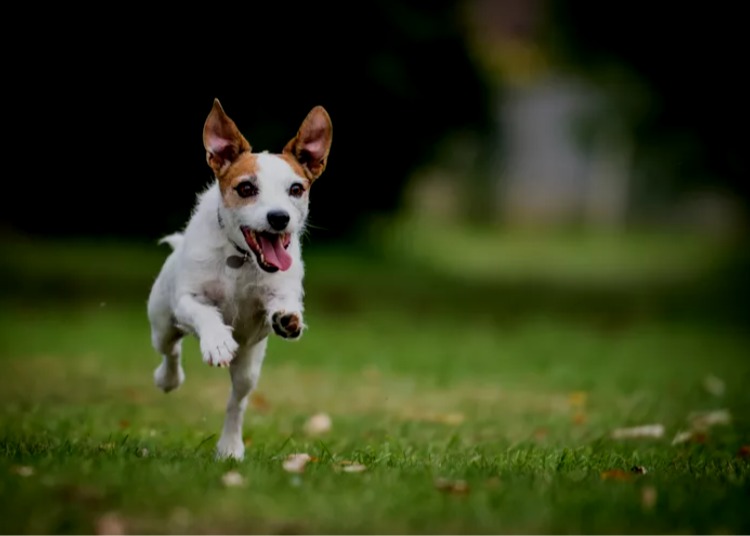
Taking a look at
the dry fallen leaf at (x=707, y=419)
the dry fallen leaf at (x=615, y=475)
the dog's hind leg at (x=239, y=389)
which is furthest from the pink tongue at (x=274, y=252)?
the dry fallen leaf at (x=707, y=419)

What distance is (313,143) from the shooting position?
23.6 ft

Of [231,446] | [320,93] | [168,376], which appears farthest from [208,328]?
[320,93]

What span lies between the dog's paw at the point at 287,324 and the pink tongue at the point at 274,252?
1.02ft

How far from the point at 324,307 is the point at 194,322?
14088 mm

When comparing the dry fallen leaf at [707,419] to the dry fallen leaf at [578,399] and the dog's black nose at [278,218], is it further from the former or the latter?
the dog's black nose at [278,218]

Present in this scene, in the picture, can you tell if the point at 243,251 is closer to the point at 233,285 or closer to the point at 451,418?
the point at 233,285

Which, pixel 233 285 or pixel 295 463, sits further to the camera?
pixel 233 285

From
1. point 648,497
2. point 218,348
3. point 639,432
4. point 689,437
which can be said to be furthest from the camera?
point 639,432

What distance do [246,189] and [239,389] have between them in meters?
1.48

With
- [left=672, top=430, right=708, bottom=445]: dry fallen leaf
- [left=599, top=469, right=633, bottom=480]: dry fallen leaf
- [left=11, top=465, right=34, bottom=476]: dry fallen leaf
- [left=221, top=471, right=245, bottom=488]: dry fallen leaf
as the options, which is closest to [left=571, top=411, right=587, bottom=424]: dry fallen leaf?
[left=672, top=430, right=708, bottom=445]: dry fallen leaf

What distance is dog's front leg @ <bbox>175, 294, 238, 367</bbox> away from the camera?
21.0 feet

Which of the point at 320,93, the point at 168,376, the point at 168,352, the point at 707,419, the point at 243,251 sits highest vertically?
the point at 320,93

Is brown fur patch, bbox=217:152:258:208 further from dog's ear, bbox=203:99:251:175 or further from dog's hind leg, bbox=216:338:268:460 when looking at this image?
dog's hind leg, bbox=216:338:268:460

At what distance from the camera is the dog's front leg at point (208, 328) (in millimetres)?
6410
